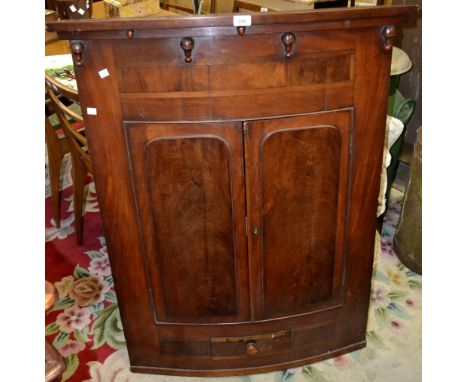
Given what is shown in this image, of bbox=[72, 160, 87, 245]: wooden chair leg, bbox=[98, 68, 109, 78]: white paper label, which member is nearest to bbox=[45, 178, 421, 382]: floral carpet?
bbox=[72, 160, 87, 245]: wooden chair leg

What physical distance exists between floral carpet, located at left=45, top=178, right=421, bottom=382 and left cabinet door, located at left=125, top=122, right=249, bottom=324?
1.12 feet

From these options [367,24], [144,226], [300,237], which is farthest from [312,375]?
[367,24]

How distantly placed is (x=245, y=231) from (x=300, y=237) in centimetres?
17

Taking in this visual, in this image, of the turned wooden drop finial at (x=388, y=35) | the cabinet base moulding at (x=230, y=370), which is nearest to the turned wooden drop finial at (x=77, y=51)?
the turned wooden drop finial at (x=388, y=35)

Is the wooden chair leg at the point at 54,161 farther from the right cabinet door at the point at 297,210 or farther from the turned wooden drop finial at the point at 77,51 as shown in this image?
the right cabinet door at the point at 297,210

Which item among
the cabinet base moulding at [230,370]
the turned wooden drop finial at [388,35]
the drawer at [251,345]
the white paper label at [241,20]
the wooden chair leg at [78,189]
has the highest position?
the white paper label at [241,20]

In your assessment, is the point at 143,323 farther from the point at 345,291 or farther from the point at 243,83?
the point at 243,83

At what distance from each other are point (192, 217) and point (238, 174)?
7.3 inches

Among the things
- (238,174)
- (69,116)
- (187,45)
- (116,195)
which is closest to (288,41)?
(187,45)

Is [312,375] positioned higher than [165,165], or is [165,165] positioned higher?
[165,165]

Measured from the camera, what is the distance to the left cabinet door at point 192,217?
1.28 m

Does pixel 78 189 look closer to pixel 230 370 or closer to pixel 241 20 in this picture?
pixel 230 370

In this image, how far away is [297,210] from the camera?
1.43 meters

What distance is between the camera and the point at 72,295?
6.93 ft
